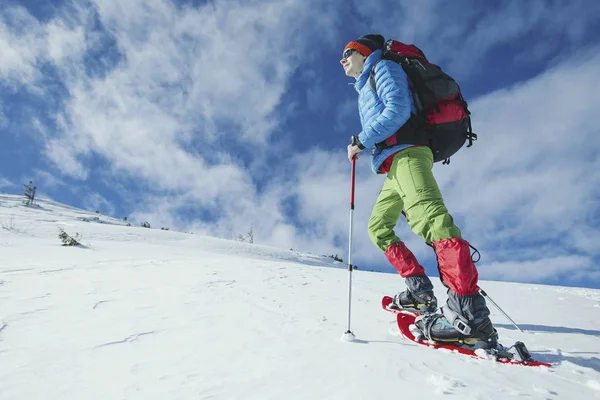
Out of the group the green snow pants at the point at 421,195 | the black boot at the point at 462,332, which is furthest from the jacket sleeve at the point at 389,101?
the black boot at the point at 462,332

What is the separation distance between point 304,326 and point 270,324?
0.80 ft

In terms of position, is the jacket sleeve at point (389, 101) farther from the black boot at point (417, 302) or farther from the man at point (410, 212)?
the black boot at point (417, 302)

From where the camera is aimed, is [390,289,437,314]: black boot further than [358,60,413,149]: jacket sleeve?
Yes

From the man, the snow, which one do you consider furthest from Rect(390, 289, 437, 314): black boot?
the snow

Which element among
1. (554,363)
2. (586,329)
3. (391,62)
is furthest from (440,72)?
(586,329)

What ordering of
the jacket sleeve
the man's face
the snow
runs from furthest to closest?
the man's face < the jacket sleeve < the snow

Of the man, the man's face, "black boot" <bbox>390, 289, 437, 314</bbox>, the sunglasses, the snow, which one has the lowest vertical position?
the snow

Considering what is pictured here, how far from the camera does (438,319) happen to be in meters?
2.36

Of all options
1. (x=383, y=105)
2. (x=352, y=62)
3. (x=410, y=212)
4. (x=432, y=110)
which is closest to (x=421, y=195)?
(x=410, y=212)

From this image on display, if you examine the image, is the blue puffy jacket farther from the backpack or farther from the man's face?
the man's face

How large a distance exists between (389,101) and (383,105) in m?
0.20

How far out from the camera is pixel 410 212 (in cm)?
257

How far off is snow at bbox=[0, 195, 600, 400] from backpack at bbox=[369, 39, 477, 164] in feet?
4.98

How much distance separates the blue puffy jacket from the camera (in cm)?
263
